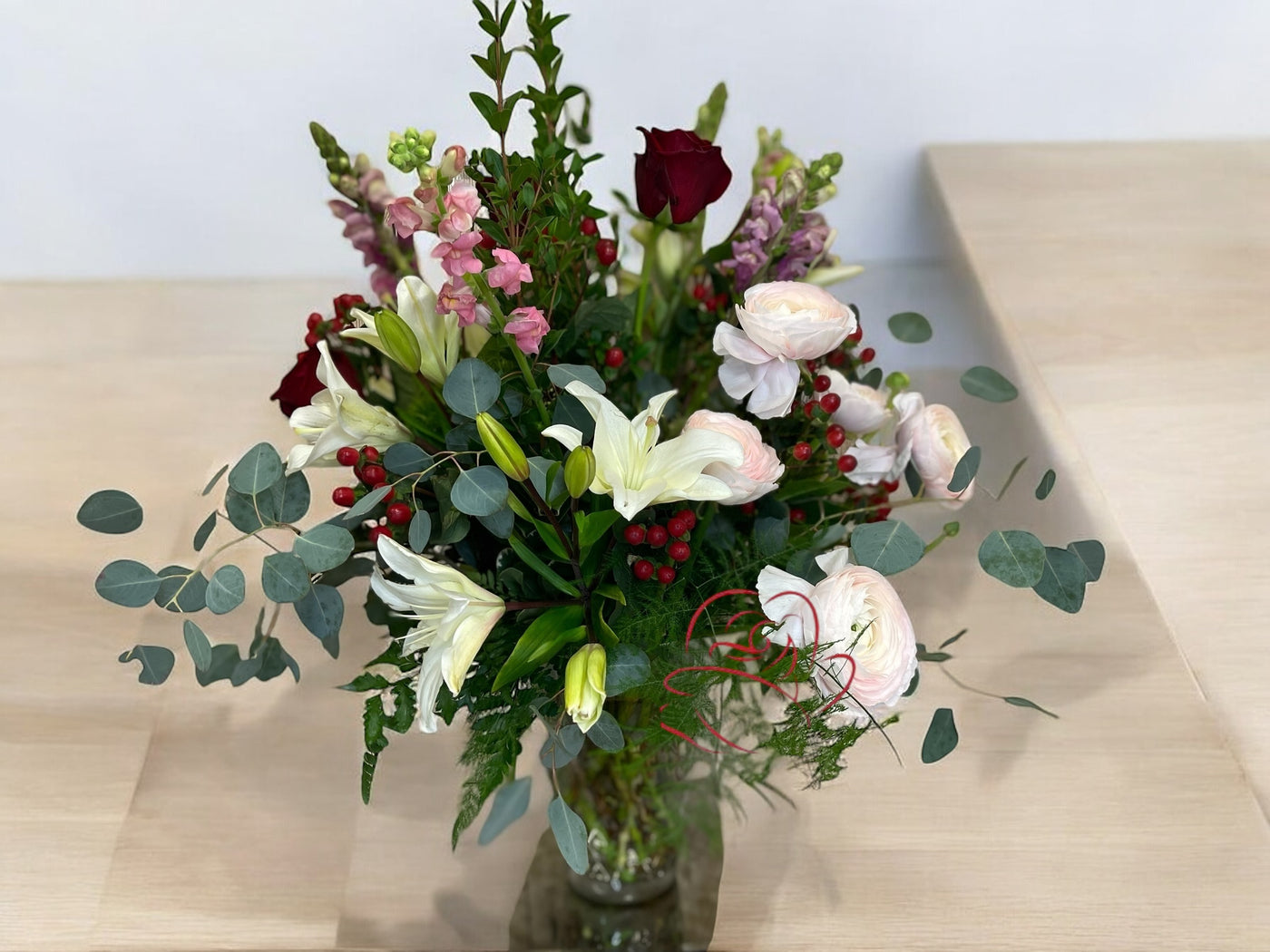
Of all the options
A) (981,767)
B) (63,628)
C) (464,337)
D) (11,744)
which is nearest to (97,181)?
(63,628)

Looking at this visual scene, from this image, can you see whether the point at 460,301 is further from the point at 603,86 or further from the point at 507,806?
the point at 603,86

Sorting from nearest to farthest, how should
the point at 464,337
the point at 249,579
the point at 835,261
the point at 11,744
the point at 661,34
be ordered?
the point at 464,337, the point at 835,261, the point at 11,744, the point at 249,579, the point at 661,34

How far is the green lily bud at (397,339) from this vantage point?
0.54 meters

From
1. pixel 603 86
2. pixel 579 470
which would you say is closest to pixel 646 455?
pixel 579 470

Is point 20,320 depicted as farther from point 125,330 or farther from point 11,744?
point 11,744

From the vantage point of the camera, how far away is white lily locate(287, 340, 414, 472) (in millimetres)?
552

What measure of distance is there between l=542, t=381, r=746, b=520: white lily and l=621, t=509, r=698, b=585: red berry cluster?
3cm

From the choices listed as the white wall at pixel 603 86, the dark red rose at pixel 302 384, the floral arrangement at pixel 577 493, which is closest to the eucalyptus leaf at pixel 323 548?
the floral arrangement at pixel 577 493

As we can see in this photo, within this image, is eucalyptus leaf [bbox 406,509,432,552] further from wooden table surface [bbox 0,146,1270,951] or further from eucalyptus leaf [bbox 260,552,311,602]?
wooden table surface [bbox 0,146,1270,951]

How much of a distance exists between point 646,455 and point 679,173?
0.17m

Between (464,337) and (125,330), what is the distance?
0.80 m

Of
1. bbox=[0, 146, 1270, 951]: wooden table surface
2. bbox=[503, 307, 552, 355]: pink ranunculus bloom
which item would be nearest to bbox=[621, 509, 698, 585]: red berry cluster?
bbox=[503, 307, 552, 355]: pink ranunculus bloom

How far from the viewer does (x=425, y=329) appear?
22.4 inches

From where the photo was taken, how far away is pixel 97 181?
1.26m
